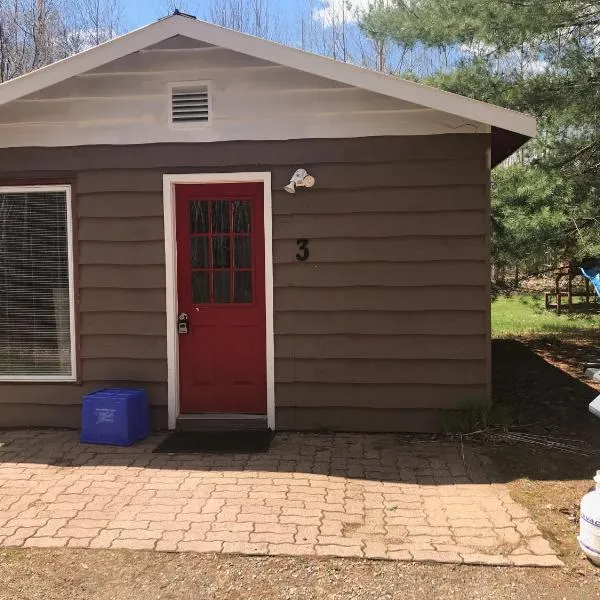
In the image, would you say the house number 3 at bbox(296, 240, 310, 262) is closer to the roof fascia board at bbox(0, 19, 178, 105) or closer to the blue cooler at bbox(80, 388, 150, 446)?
the blue cooler at bbox(80, 388, 150, 446)

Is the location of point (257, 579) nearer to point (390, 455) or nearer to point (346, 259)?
point (390, 455)

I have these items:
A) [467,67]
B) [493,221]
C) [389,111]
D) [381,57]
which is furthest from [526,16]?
[381,57]

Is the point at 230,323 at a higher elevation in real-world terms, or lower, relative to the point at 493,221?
lower

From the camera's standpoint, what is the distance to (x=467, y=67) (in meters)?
7.66

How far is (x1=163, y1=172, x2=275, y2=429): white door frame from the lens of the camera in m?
5.24

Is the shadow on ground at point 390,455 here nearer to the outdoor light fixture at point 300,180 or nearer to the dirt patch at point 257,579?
the dirt patch at point 257,579

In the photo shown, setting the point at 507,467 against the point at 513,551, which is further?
the point at 507,467

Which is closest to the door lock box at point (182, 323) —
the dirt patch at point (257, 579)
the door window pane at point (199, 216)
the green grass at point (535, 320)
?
the door window pane at point (199, 216)

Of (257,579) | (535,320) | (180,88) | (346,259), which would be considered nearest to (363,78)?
(346,259)

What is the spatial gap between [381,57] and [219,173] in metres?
10.5

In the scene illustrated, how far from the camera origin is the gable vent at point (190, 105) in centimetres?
525

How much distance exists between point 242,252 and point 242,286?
0.93 feet

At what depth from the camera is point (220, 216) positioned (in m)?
5.41

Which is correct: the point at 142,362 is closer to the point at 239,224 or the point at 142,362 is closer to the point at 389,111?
the point at 239,224
